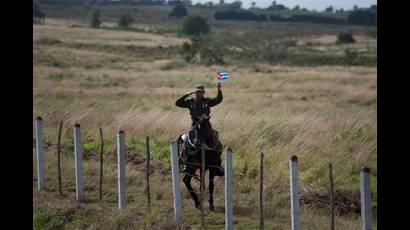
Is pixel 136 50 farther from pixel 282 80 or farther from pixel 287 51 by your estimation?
pixel 282 80

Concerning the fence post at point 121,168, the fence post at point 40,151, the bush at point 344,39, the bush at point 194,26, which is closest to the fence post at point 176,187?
the fence post at point 121,168

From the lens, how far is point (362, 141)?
15.9m

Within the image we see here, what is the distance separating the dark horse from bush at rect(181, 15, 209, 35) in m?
97.4

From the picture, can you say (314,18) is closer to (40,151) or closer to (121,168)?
(40,151)

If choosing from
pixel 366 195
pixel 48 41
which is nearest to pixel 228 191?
pixel 366 195

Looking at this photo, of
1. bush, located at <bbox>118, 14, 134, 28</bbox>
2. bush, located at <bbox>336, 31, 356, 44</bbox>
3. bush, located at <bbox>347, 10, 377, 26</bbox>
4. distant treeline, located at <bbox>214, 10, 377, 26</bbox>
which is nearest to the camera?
bush, located at <bbox>336, 31, 356, 44</bbox>

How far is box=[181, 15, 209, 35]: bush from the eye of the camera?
108213mm

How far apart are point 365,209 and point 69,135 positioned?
1098cm

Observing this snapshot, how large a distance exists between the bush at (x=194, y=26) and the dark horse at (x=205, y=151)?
319 ft

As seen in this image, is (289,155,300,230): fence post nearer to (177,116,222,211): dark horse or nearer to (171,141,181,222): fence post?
(171,141,181,222): fence post

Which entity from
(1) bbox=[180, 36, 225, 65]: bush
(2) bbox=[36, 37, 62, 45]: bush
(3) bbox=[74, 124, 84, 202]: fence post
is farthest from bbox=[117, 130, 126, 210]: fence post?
(2) bbox=[36, 37, 62, 45]: bush

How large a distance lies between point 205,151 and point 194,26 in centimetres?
9839

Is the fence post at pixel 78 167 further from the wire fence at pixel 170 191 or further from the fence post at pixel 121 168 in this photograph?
the fence post at pixel 121 168

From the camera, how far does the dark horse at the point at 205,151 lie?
11500 millimetres
